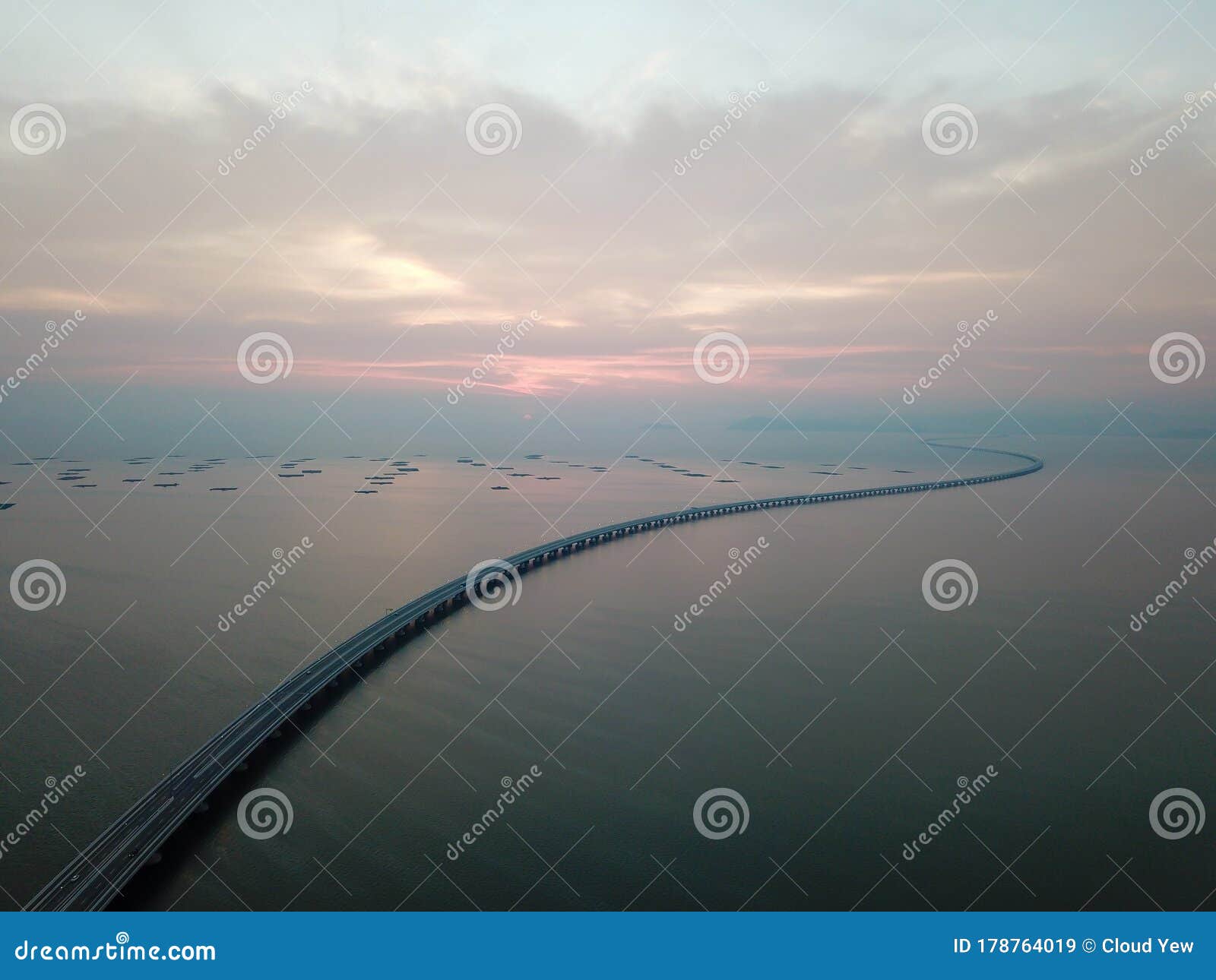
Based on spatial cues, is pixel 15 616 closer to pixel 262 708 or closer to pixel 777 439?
pixel 262 708

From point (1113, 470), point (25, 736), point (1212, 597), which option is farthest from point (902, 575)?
point (1113, 470)

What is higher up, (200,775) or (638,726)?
(638,726)

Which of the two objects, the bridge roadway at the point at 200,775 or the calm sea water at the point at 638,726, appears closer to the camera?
the bridge roadway at the point at 200,775

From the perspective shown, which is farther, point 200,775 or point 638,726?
point 638,726

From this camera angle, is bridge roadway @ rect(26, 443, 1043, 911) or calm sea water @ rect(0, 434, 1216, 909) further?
calm sea water @ rect(0, 434, 1216, 909)
